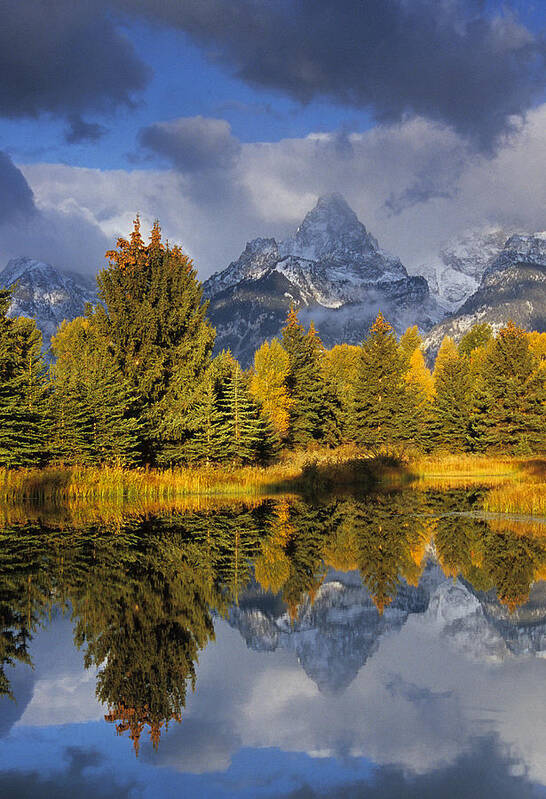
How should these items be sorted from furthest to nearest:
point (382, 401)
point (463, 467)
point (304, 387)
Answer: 1. point (382, 401)
2. point (304, 387)
3. point (463, 467)

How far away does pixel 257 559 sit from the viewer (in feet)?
49.9

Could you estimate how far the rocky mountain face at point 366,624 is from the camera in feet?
27.3

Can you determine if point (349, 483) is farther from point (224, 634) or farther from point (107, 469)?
point (224, 634)

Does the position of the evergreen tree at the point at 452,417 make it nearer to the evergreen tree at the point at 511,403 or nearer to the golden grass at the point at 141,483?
the evergreen tree at the point at 511,403

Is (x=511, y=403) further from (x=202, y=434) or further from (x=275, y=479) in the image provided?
(x=202, y=434)

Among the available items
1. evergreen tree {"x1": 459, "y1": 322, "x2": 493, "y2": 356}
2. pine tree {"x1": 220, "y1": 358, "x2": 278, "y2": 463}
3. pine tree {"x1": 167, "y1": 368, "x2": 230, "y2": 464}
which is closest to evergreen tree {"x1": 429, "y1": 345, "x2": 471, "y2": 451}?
pine tree {"x1": 220, "y1": 358, "x2": 278, "y2": 463}

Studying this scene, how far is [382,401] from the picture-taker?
6562 cm

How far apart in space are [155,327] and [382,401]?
103ft

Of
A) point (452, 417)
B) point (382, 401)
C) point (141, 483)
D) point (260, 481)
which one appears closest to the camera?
point (141, 483)

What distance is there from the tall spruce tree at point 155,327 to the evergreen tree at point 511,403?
3293 cm

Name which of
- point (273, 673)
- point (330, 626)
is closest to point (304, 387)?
point (330, 626)

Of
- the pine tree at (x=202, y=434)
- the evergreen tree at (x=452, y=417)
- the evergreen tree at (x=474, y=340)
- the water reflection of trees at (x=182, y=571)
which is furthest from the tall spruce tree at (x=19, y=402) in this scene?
the evergreen tree at (x=474, y=340)

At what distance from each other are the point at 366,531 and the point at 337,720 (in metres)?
13.6

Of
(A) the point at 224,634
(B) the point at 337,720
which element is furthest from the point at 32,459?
(B) the point at 337,720
